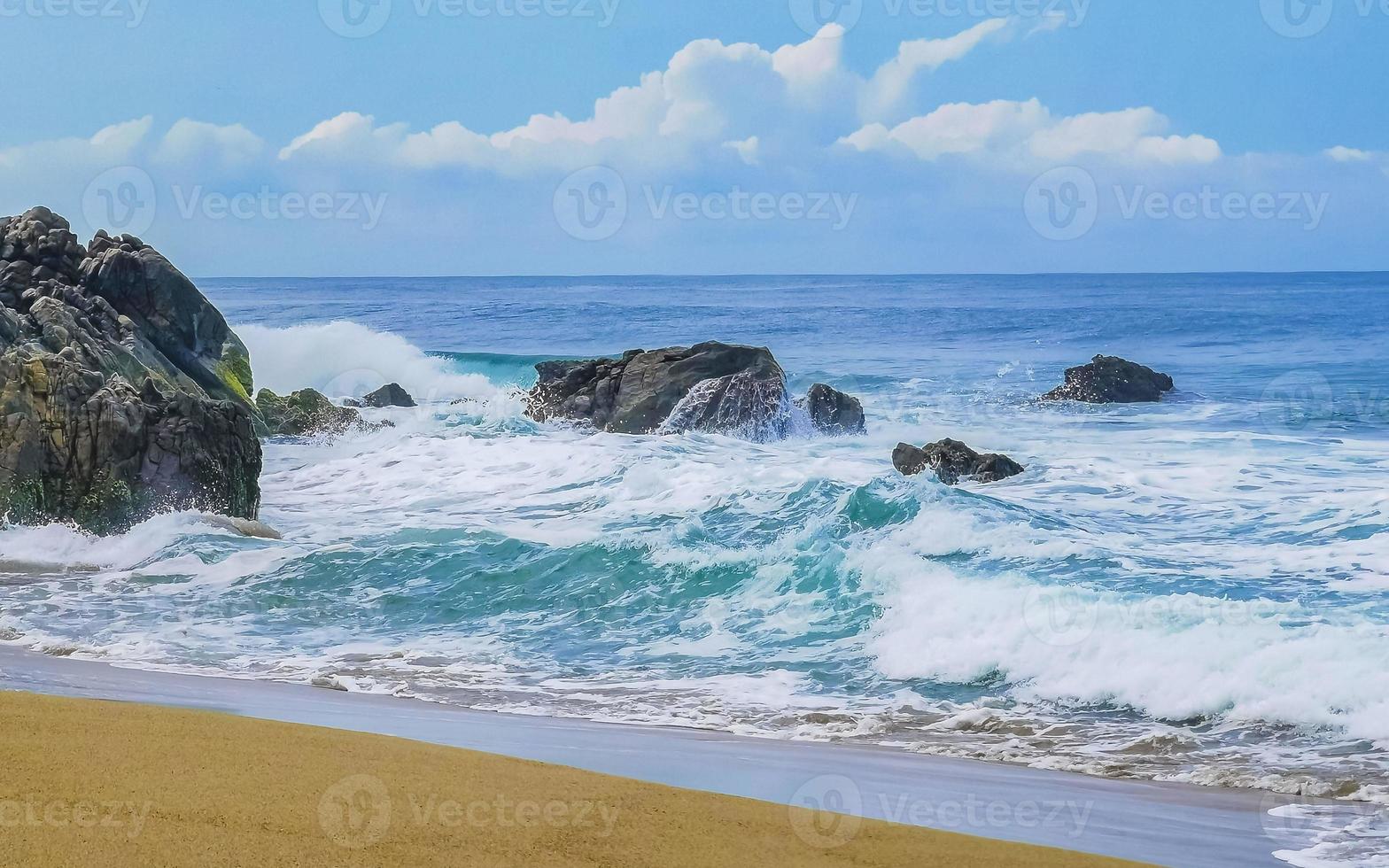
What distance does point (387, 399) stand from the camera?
29109 mm

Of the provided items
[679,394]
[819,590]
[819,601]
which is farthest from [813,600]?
[679,394]

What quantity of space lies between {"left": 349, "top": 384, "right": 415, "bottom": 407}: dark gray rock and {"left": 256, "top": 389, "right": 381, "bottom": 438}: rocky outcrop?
3.69 m

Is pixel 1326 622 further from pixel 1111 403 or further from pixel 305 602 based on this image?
pixel 1111 403

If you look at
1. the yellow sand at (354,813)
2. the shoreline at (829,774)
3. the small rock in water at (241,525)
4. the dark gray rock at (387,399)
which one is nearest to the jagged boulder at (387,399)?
the dark gray rock at (387,399)

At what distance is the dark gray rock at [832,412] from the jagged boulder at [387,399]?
10.3m

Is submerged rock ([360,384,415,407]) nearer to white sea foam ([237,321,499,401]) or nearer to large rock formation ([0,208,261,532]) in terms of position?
white sea foam ([237,321,499,401])

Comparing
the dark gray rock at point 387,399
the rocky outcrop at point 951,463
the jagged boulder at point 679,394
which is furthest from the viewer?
the dark gray rock at point 387,399

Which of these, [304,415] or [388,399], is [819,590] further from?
[388,399]

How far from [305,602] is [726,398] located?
11.9 meters

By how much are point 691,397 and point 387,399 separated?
995 cm

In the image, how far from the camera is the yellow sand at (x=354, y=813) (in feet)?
13.4

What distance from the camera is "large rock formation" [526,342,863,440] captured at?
2191cm

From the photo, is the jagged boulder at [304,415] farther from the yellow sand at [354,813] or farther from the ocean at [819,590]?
the yellow sand at [354,813]

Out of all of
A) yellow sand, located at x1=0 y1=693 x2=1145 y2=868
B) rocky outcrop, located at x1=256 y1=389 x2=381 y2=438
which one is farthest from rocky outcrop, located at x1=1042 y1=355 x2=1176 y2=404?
yellow sand, located at x1=0 y1=693 x2=1145 y2=868
